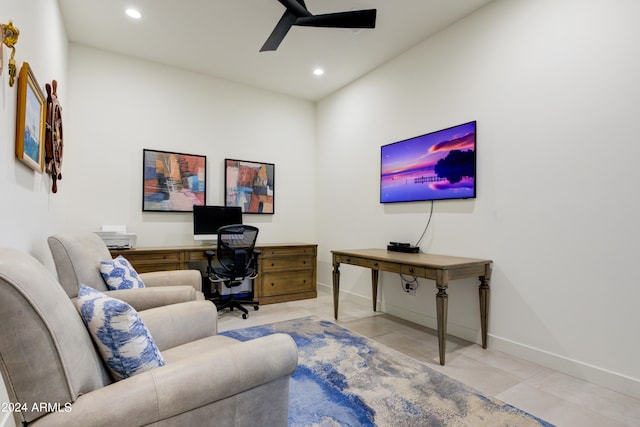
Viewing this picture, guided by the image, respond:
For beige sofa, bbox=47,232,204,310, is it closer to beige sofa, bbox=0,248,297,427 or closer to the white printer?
beige sofa, bbox=0,248,297,427

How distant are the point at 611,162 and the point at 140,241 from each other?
178 inches

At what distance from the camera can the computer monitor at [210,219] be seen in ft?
13.0

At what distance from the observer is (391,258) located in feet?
9.52

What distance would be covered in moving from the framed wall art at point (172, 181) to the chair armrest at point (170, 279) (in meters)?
1.55

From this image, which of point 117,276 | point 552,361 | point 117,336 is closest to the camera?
point 117,336

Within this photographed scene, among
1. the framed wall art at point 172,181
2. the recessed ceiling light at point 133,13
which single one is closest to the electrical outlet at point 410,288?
the framed wall art at point 172,181

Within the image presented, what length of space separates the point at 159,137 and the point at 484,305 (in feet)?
13.3

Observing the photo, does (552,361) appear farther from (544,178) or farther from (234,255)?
(234,255)

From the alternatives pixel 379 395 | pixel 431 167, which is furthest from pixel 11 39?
pixel 431 167

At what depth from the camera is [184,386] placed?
3.13ft

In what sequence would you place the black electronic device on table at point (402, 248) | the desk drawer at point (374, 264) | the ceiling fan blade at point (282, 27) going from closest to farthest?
the ceiling fan blade at point (282, 27) < the desk drawer at point (374, 264) < the black electronic device on table at point (402, 248)

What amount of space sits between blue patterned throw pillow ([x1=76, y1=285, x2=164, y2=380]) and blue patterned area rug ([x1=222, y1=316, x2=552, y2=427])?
99 centimetres

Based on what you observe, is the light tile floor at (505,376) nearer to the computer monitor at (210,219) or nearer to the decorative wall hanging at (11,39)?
the computer monitor at (210,219)

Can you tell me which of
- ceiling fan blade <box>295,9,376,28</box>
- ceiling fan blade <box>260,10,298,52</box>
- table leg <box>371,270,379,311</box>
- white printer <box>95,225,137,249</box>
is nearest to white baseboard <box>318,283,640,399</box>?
table leg <box>371,270,379,311</box>
